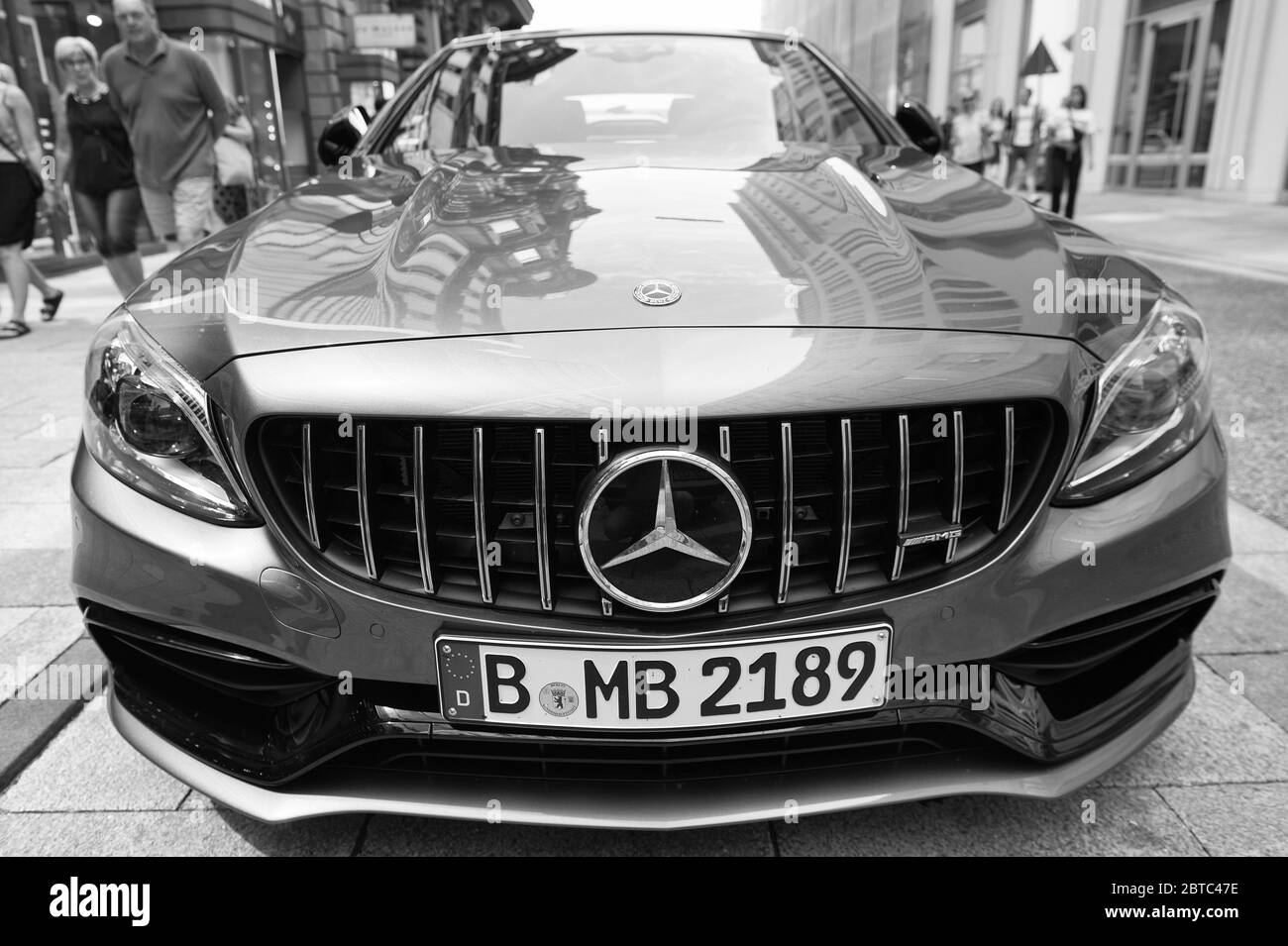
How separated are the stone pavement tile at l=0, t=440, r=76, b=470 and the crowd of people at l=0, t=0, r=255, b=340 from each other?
5.71 ft

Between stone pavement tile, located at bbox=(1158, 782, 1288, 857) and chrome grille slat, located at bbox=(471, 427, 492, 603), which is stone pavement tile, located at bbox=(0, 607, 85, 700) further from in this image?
stone pavement tile, located at bbox=(1158, 782, 1288, 857)

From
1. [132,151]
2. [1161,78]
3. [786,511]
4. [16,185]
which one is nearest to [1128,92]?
[1161,78]

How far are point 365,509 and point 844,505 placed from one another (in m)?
0.63

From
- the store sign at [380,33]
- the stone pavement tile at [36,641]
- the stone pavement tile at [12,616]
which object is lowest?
the stone pavement tile at [12,616]

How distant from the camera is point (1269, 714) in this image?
6.47 feet

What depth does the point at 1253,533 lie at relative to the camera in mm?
2867

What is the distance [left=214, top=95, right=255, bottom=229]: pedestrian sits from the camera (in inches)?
212

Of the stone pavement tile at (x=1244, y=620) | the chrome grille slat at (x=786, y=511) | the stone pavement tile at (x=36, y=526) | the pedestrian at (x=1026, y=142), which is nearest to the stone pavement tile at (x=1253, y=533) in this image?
the stone pavement tile at (x=1244, y=620)

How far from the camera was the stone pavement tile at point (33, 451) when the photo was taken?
3.68 metres

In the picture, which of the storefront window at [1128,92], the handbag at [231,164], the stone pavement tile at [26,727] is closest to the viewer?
the stone pavement tile at [26,727]

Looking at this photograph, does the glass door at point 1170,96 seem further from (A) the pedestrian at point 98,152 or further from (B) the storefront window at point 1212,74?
(A) the pedestrian at point 98,152
